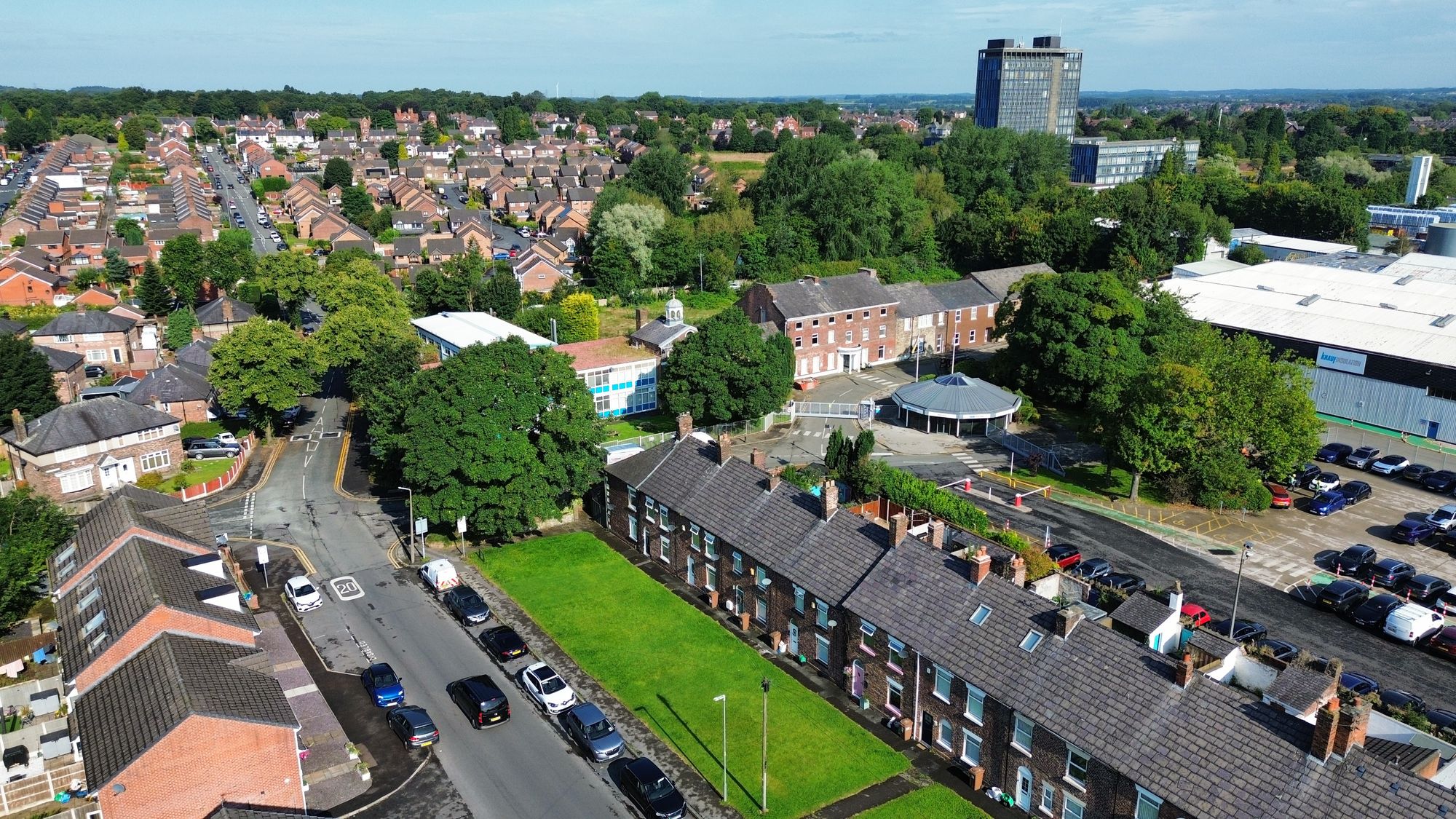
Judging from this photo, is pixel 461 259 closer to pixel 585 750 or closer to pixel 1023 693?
pixel 585 750

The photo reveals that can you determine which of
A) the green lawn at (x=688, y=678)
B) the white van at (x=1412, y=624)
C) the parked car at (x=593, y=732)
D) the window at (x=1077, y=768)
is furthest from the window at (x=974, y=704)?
the white van at (x=1412, y=624)

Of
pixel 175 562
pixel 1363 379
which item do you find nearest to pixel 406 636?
pixel 175 562

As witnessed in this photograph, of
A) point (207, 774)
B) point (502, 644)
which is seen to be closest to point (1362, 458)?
point (502, 644)

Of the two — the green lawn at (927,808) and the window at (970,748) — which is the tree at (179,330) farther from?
the window at (970,748)

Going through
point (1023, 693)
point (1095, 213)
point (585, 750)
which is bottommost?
point (585, 750)

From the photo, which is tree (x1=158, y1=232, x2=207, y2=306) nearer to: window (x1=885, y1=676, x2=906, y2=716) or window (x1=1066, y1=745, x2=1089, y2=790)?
window (x1=885, y1=676, x2=906, y2=716)

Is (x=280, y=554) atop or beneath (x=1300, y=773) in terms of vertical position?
beneath

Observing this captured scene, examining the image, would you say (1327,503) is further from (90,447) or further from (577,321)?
(90,447)
